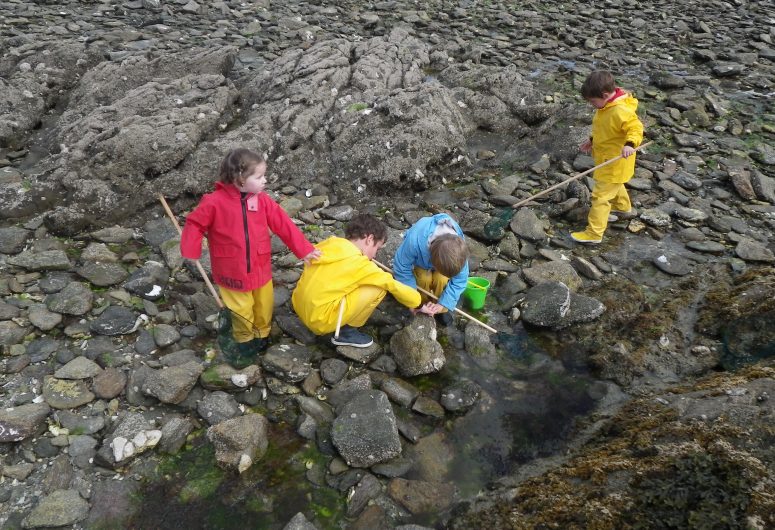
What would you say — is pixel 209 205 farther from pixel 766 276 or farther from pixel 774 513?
pixel 766 276

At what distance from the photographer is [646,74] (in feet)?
38.2

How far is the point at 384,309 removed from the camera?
5859 millimetres

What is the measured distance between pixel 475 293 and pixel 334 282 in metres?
1.67

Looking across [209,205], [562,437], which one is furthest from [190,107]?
[562,437]

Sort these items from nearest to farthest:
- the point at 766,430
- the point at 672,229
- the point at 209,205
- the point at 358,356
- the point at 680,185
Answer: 1. the point at 766,430
2. the point at 209,205
3. the point at 358,356
4. the point at 672,229
5. the point at 680,185

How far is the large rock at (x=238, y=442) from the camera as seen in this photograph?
429 centimetres

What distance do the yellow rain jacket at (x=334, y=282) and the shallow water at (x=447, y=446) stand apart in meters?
0.96

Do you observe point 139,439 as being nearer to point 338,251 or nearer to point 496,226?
point 338,251

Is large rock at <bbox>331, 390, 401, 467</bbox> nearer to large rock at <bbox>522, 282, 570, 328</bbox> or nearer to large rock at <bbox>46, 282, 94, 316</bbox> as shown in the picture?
large rock at <bbox>522, 282, 570, 328</bbox>

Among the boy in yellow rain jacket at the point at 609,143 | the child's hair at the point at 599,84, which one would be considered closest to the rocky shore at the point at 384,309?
the boy in yellow rain jacket at the point at 609,143

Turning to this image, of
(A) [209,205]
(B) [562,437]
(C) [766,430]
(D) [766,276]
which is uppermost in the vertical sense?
(A) [209,205]

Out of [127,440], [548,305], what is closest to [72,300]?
[127,440]

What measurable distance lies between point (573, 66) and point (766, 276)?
7.06 m

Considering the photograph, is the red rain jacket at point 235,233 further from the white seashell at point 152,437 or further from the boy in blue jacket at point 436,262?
the white seashell at point 152,437
